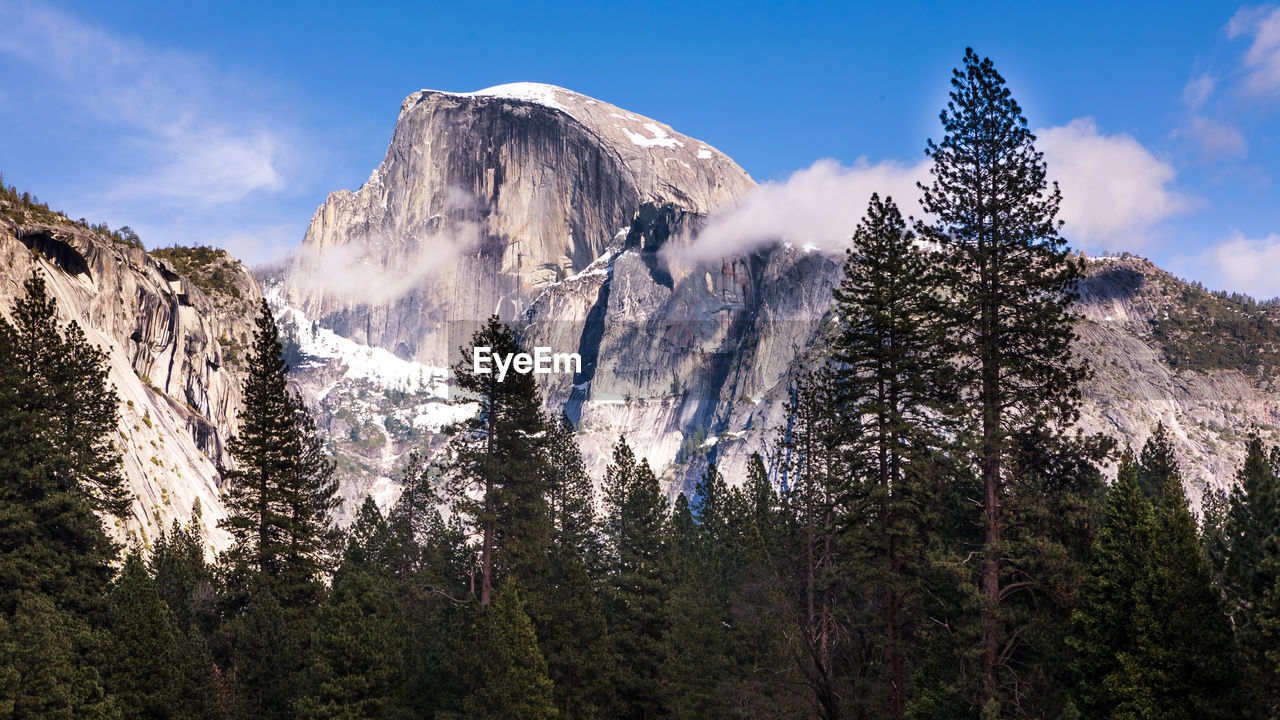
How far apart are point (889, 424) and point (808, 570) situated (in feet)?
54.3

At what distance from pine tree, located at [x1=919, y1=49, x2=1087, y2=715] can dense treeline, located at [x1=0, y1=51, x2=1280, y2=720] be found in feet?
0.31

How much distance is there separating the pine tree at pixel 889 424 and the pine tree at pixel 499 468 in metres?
15.7

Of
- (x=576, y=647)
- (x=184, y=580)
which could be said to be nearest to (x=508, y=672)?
(x=576, y=647)

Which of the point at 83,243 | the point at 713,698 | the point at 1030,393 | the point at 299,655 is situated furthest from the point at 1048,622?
the point at 83,243

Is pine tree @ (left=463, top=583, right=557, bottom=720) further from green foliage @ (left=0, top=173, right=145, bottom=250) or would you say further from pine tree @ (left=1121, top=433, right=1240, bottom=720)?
green foliage @ (left=0, top=173, right=145, bottom=250)

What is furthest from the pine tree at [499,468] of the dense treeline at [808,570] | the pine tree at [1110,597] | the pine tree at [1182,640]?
the pine tree at [1182,640]

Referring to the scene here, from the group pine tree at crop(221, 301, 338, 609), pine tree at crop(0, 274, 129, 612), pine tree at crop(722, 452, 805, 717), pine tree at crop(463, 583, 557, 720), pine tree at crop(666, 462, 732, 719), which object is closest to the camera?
pine tree at crop(0, 274, 129, 612)

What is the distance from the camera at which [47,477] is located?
3744cm

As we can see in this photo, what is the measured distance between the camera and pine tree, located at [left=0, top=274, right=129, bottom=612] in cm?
3553

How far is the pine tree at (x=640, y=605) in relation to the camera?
4859cm

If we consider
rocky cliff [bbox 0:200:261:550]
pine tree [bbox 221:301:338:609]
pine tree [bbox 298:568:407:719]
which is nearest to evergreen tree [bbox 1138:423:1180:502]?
pine tree [bbox 298:568:407:719]

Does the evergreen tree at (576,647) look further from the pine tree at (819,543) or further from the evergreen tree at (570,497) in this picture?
the evergreen tree at (570,497)

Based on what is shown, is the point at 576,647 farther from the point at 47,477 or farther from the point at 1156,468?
the point at 1156,468

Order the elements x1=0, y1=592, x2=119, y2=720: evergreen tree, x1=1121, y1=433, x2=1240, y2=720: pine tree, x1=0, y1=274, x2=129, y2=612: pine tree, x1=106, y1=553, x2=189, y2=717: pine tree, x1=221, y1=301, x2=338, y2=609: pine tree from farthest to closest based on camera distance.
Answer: x1=221, y1=301, x2=338, y2=609: pine tree, x1=0, y1=274, x2=129, y2=612: pine tree, x1=106, y1=553, x2=189, y2=717: pine tree, x1=0, y1=592, x2=119, y2=720: evergreen tree, x1=1121, y1=433, x2=1240, y2=720: pine tree
